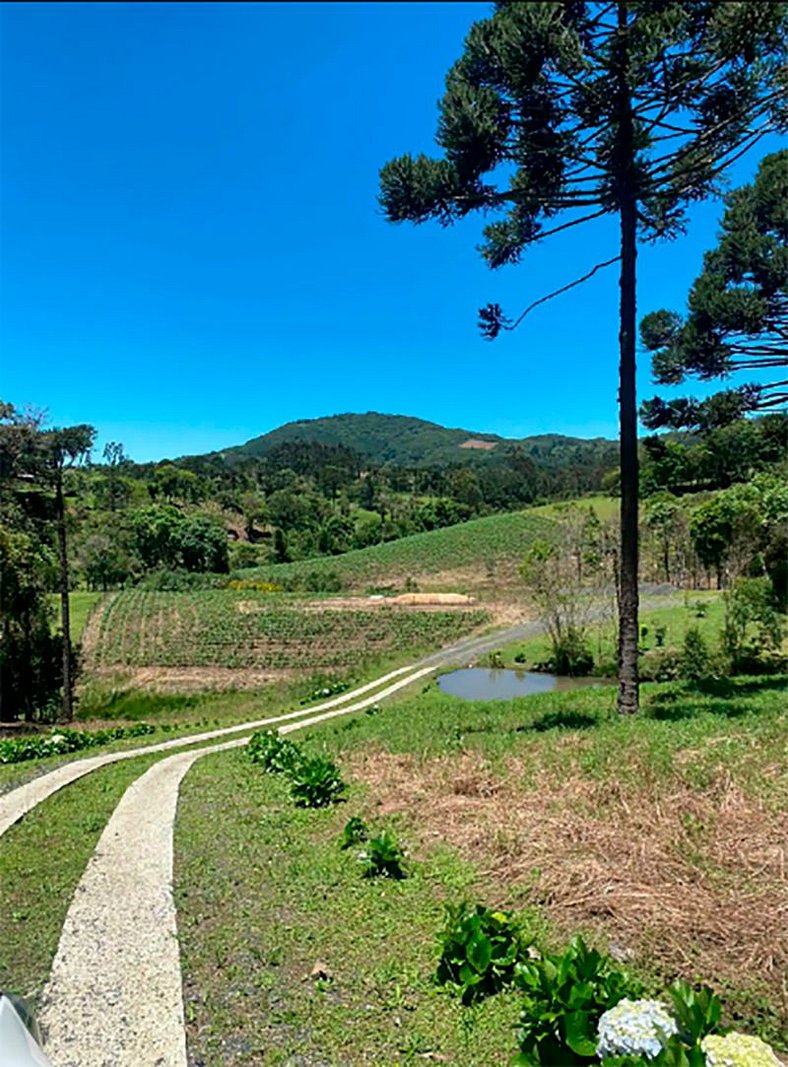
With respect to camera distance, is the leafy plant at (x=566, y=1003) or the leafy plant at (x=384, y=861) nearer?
the leafy plant at (x=566, y=1003)

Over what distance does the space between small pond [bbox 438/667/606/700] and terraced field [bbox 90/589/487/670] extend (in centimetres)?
718

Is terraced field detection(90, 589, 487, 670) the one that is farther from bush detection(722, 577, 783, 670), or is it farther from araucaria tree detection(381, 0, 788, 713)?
araucaria tree detection(381, 0, 788, 713)

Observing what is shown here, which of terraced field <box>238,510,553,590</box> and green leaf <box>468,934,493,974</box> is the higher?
terraced field <box>238,510,553,590</box>

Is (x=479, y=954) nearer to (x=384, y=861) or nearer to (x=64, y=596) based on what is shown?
(x=384, y=861)

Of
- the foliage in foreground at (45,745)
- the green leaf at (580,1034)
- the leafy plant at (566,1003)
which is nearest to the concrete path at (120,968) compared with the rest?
the leafy plant at (566,1003)

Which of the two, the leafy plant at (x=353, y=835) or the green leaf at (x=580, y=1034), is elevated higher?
the green leaf at (x=580, y=1034)

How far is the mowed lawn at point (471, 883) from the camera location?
147 inches

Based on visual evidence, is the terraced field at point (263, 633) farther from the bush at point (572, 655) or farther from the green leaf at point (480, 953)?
the green leaf at point (480, 953)

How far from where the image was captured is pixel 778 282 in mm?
12125

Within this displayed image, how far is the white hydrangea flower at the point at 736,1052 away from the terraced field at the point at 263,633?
98.4ft

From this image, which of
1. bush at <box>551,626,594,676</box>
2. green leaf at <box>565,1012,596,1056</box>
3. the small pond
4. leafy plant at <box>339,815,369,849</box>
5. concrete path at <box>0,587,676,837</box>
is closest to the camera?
green leaf at <box>565,1012,596,1056</box>

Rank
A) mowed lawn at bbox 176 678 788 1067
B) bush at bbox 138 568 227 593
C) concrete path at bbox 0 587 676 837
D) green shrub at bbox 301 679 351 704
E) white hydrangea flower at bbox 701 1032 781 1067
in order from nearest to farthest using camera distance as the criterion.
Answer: white hydrangea flower at bbox 701 1032 781 1067 → mowed lawn at bbox 176 678 788 1067 → concrete path at bbox 0 587 676 837 → green shrub at bbox 301 679 351 704 → bush at bbox 138 568 227 593

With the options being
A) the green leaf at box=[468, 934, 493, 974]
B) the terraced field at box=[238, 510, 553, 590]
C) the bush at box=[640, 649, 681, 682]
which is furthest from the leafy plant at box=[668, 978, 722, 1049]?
the terraced field at box=[238, 510, 553, 590]

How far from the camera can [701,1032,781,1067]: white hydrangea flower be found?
2740 millimetres
